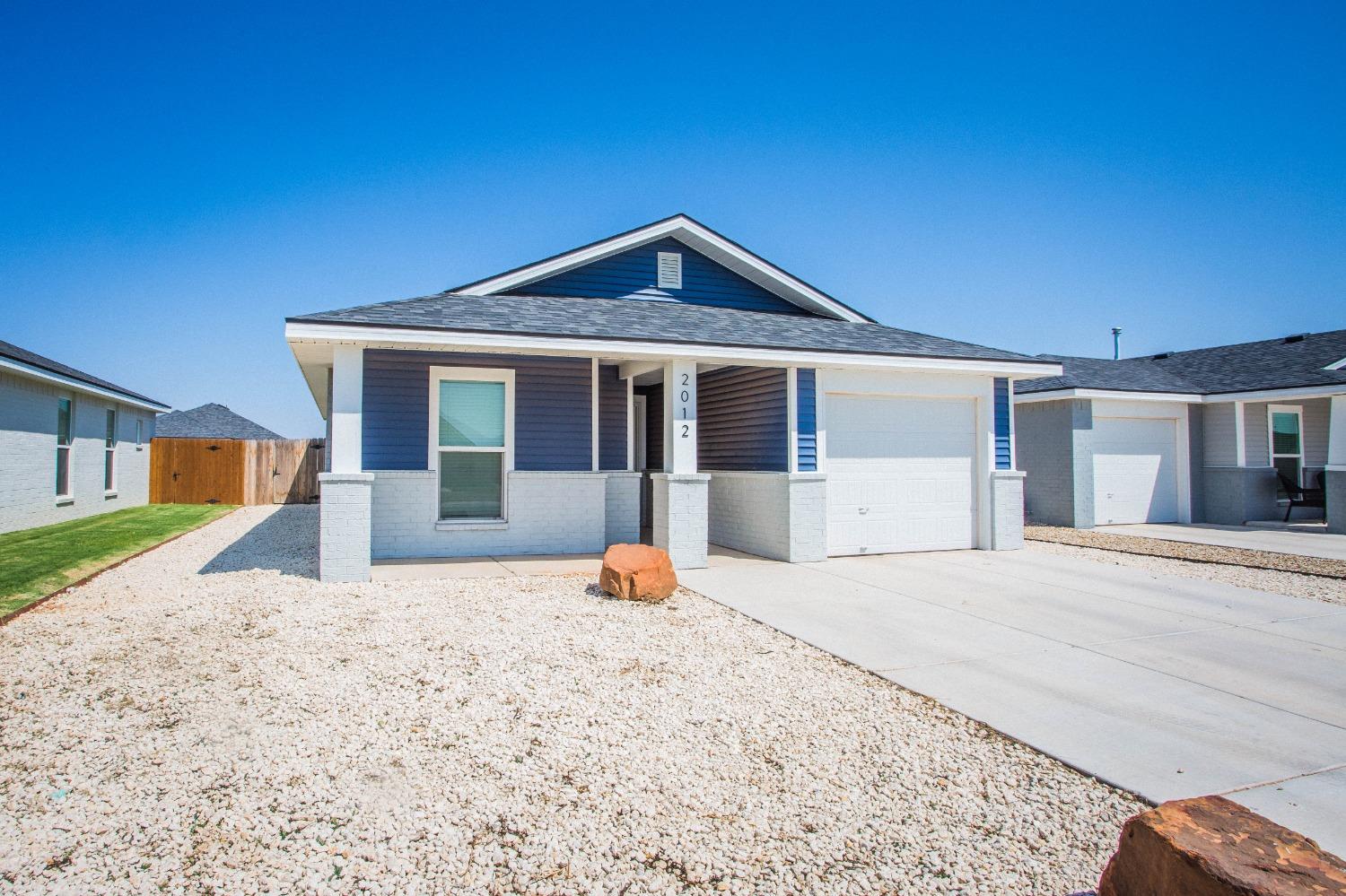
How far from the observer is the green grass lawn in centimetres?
808

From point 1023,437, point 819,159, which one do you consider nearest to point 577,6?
point 819,159

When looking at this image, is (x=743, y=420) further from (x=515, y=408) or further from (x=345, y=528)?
(x=345, y=528)

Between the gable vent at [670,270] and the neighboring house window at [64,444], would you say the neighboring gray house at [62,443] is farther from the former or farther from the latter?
the gable vent at [670,270]

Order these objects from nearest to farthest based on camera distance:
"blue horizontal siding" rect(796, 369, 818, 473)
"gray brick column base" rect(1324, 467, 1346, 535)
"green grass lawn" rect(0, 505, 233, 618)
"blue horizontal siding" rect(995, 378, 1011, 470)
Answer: "green grass lawn" rect(0, 505, 233, 618)
"blue horizontal siding" rect(796, 369, 818, 473)
"blue horizontal siding" rect(995, 378, 1011, 470)
"gray brick column base" rect(1324, 467, 1346, 535)

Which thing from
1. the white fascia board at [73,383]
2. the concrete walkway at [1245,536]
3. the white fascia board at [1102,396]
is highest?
the white fascia board at [73,383]

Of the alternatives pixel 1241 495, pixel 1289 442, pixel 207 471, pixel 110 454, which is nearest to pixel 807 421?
pixel 1241 495

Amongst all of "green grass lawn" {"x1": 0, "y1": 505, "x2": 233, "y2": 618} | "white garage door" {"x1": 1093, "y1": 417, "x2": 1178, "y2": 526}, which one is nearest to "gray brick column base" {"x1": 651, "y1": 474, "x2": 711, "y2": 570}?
"green grass lawn" {"x1": 0, "y1": 505, "x2": 233, "y2": 618}

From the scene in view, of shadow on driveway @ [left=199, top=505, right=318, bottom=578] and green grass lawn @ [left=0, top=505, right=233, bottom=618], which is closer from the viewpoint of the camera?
green grass lawn @ [left=0, top=505, right=233, bottom=618]

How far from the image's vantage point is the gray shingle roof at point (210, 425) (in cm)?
2998

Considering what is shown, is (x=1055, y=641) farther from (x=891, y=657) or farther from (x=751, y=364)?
(x=751, y=364)

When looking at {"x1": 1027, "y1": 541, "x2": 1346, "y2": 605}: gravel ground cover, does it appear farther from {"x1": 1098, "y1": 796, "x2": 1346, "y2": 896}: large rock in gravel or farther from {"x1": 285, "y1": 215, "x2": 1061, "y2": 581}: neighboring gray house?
{"x1": 1098, "y1": 796, "x2": 1346, "y2": 896}: large rock in gravel

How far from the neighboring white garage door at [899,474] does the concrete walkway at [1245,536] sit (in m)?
4.91

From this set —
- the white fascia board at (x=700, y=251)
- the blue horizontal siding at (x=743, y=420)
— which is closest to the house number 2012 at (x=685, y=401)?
the blue horizontal siding at (x=743, y=420)

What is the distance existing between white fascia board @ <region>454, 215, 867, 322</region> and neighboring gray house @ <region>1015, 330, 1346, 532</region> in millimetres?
5433
